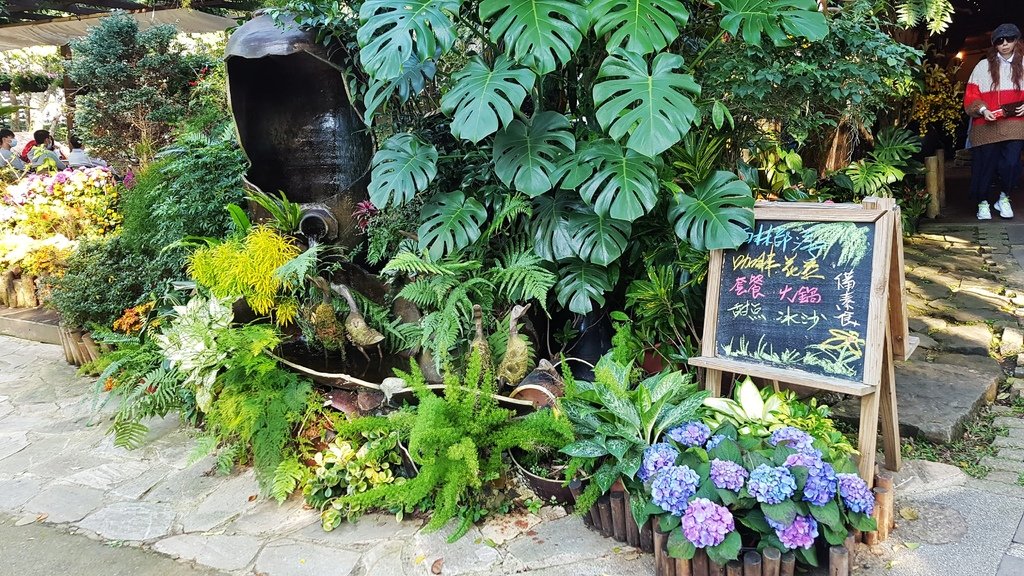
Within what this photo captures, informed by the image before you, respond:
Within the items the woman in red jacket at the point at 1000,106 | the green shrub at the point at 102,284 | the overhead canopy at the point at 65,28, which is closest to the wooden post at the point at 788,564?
the green shrub at the point at 102,284

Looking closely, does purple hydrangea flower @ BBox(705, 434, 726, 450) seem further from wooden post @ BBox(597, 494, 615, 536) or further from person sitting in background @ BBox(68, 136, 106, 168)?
person sitting in background @ BBox(68, 136, 106, 168)

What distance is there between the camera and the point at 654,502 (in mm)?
2102

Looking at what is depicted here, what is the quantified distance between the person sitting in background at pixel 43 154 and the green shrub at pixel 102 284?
108 inches

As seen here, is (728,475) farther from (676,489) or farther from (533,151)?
(533,151)

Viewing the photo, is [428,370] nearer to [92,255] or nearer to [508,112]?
[508,112]

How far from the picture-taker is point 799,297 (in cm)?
249

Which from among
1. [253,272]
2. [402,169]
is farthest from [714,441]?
[253,272]

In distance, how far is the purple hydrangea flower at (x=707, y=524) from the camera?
197cm

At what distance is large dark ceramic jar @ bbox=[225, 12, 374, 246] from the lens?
4227mm

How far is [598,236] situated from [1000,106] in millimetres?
4721

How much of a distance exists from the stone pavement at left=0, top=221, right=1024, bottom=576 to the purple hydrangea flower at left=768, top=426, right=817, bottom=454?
470mm

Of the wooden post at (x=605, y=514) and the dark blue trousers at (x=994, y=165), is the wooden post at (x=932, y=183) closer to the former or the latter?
the dark blue trousers at (x=994, y=165)

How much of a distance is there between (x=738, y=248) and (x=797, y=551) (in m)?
1.18

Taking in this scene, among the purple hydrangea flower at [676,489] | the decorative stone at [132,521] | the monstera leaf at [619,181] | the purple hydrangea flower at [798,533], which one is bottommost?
the decorative stone at [132,521]
